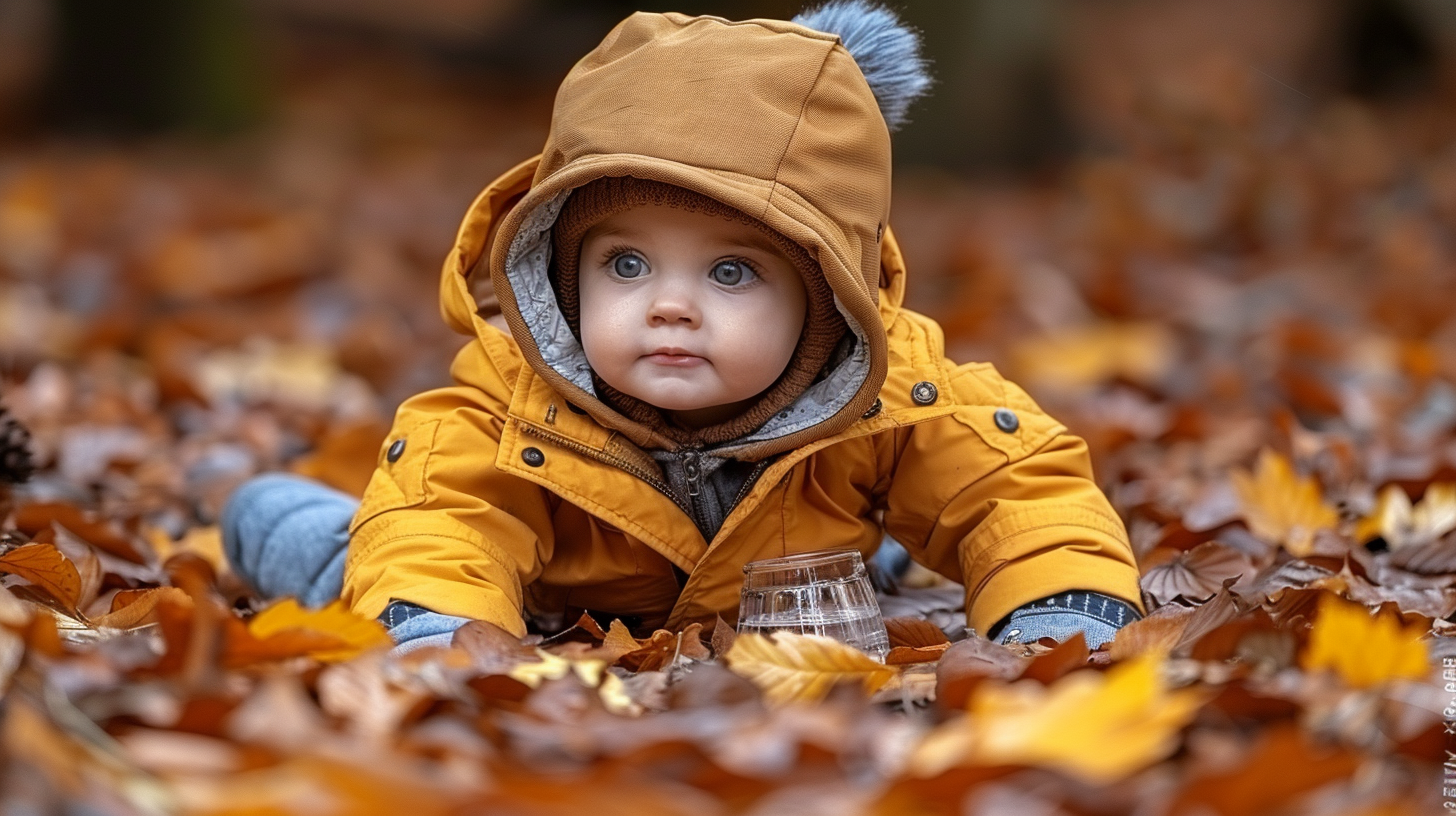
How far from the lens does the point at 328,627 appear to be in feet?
5.65

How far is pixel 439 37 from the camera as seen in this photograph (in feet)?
43.7

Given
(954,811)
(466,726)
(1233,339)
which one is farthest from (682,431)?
(1233,339)

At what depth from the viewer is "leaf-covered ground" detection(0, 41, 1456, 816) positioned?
1.32 meters

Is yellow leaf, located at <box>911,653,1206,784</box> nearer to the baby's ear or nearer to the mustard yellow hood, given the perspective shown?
the mustard yellow hood

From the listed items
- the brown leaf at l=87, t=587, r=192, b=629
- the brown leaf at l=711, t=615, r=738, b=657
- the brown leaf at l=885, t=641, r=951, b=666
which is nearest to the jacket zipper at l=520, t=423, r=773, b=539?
the brown leaf at l=711, t=615, r=738, b=657

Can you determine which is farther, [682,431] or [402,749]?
[682,431]

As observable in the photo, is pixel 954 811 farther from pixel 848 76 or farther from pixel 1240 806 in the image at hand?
pixel 848 76

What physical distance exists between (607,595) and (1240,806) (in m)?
1.30

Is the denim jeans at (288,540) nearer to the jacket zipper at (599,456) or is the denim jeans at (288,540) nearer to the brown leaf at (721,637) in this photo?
the jacket zipper at (599,456)

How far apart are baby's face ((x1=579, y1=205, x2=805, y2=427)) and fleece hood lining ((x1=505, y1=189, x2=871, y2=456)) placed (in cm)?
8

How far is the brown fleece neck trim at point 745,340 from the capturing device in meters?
2.20

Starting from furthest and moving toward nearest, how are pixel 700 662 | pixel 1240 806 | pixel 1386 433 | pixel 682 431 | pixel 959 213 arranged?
pixel 959 213 → pixel 1386 433 → pixel 682 431 → pixel 700 662 → pixel 1240 806

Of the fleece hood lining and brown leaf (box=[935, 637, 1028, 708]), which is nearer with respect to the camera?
brown leaf (box=[935, 637, 1028, 708])

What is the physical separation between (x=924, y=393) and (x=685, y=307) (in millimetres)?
419
